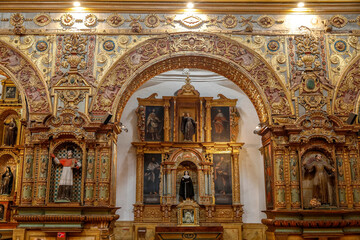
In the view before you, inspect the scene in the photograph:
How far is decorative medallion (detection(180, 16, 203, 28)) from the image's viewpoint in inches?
452

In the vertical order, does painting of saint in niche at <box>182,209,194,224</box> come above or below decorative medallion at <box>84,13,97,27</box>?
below

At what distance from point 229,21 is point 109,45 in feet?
12.2

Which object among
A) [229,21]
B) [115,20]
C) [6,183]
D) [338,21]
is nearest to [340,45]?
[338,21]

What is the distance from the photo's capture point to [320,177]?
10.2 meters

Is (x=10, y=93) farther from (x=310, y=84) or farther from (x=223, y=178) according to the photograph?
(x=310, y=84)

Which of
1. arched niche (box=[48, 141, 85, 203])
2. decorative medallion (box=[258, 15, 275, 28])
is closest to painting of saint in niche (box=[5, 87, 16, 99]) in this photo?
arched niche (box=[48, 141, 85, 203])

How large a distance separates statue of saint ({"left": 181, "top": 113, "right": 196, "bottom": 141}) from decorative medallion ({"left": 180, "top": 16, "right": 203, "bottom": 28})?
5.62m

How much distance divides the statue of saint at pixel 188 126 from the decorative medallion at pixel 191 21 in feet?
18.4

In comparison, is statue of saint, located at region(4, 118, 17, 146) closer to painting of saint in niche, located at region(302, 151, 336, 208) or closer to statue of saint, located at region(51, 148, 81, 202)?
statue of saint, located at region(51, 148, 81, 202)

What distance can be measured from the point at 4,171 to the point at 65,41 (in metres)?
5.73

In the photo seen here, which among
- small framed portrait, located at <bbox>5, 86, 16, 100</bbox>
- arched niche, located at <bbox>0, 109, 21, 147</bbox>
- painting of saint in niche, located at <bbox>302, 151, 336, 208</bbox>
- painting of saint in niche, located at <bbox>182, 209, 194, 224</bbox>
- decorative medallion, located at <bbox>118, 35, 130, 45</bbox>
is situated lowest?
painting of saint in niche, located at <bbox>182, 209, 194, 224</bbox>

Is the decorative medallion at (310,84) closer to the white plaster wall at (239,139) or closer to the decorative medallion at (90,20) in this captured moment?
the white plaster wall at (239,139)

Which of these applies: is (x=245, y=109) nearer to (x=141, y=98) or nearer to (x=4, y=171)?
(x=141, y=98)

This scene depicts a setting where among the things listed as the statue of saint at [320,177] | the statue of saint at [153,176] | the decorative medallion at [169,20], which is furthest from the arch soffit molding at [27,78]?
the statue of saint at [320,177]
